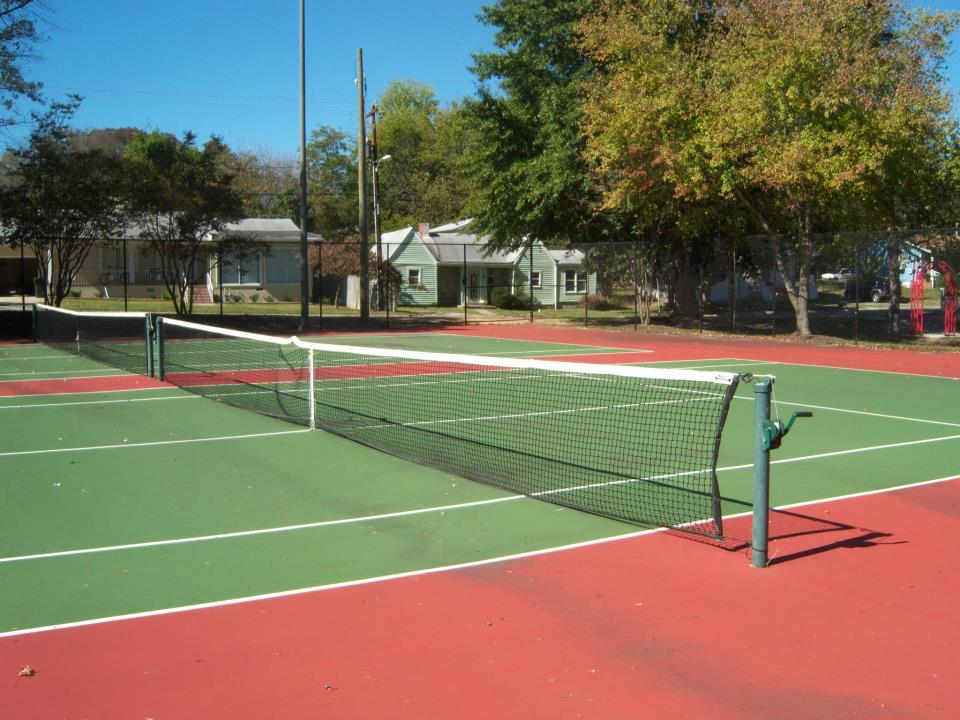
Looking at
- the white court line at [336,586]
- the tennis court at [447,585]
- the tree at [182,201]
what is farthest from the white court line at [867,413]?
the tree at [182,201]

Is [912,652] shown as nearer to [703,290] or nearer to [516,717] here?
[516,717]

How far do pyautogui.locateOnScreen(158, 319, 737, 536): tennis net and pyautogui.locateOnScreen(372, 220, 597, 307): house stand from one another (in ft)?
108

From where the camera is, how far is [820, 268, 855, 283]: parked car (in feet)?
93.0

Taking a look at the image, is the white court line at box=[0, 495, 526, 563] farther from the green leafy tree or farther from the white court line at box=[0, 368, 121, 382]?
the green leafy tree

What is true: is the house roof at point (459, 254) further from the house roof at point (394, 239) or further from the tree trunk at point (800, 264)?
the tree trunk at point (800, 264)

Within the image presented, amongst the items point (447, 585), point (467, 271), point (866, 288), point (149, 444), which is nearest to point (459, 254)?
point (467, 271)

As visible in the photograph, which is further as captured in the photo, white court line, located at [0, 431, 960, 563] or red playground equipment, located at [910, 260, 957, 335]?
red playground equipment, located at [910, 260, 957, 335]

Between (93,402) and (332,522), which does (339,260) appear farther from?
(332,522)

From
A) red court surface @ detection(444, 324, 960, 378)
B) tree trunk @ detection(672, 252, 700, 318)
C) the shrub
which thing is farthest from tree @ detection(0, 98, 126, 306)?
tree trunk @ detection(672, 252, 700, 318)

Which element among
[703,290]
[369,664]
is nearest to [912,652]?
[369,664]

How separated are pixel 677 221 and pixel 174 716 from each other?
29420mm

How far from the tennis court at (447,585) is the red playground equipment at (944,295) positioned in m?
16.0

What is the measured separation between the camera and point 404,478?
924cm

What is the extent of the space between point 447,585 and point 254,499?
2.99m
